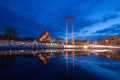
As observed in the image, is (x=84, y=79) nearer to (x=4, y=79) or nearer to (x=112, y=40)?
(x=4, y=79)

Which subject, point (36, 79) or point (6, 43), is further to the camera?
point (6, 43)

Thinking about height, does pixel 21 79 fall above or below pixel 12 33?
below

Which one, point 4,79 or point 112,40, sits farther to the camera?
Answer: point 112,40

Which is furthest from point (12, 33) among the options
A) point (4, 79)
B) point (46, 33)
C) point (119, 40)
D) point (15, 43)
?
point (119, 40)

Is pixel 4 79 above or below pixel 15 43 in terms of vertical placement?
below

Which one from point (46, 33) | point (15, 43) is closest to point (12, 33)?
point (46, 33)

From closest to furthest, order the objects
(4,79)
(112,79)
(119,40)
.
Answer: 1. (4,79)
2. (112,79)
3. (119,40)

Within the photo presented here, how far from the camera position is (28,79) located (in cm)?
707

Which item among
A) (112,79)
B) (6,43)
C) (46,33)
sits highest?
(46,33)

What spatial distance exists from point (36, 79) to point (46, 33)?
69225mm

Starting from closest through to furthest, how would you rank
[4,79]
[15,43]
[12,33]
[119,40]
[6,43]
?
[4,79] < [6,43] < [15,43] < [12,33] < [119,40]

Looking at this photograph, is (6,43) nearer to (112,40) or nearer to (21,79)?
(21,79)

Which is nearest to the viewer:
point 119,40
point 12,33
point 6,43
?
point 6,43

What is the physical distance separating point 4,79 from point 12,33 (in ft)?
229
